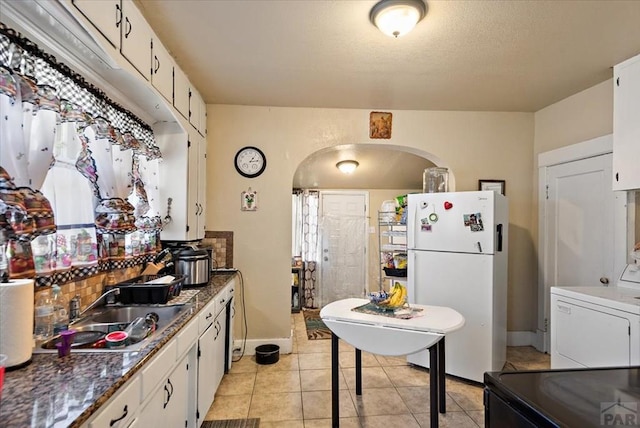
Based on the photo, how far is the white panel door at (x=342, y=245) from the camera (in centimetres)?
573

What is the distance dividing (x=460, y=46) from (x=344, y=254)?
3917mm

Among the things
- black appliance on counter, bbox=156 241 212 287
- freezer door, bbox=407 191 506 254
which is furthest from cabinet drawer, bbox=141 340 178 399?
freezer door, bbox=407 191 506 254

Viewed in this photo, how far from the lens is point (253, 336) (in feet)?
11.6

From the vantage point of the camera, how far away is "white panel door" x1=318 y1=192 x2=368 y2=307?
5.73 metres

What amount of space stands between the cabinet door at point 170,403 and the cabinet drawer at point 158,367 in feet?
0.16

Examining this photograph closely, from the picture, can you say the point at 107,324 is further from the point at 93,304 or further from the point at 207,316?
the point at 207,316

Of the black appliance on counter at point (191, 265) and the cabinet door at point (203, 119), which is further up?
the cabinet door at point (203, 119)

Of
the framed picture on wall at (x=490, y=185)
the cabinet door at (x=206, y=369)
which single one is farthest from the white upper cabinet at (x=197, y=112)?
the framed picture on wall at (x=490, y=185)

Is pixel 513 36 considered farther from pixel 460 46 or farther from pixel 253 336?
pixel 253 336

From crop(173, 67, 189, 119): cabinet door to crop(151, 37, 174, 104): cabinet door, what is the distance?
0.32 feet

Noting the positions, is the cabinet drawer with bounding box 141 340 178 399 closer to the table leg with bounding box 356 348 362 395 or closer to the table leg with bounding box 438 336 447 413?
the table leg with bounding box 356 348 362 395

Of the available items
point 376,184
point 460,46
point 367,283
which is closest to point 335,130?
point 460,46

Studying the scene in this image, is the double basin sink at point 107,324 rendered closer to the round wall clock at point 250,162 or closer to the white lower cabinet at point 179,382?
the white lower cabinet at point 179,382

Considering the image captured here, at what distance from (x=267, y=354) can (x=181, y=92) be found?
243 centimetres
